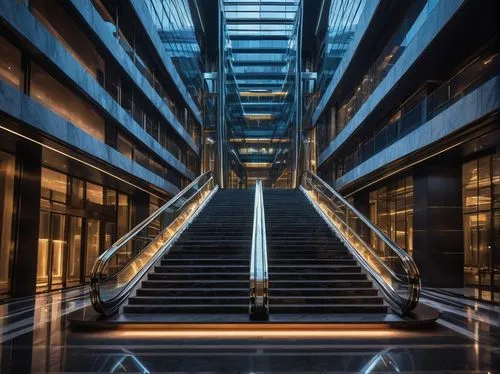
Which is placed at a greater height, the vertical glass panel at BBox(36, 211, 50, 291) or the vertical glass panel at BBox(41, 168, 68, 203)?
the vertical glass panel at BBox(41, 168, 68, 203)

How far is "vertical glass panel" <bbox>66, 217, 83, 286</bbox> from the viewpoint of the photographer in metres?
17.3

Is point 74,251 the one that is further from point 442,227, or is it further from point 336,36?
point 336,36

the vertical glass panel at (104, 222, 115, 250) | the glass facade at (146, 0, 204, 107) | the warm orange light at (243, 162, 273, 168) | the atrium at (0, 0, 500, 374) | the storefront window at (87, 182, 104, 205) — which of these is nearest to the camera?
the atrium at (0, 0, 500, 374)

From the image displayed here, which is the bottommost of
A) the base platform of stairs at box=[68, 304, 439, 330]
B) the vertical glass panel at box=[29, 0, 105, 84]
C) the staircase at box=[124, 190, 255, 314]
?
the base platform of stairs at box=[68, 304, 439, 330]

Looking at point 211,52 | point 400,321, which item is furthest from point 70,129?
point 211,52

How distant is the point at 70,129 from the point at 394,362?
988 cm

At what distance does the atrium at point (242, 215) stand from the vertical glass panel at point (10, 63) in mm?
82

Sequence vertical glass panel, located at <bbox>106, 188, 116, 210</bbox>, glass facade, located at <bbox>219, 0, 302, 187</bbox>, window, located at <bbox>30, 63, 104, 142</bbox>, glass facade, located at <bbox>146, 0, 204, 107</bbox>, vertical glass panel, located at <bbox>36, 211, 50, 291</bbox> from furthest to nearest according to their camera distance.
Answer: glass facade, located at <bbox>219, 0, 302, 187</bbox>
glass facade, located at <bbox>146, 0, 204, 107</bbox>
vertical glass panel, located at <bbox>106, 188, 116, 210</bbox>
vertical glass panel, located at <bbox>36, 211, 50, 291</bbox>
window, located at <bbox>30, 63, 104, 142</bbox>

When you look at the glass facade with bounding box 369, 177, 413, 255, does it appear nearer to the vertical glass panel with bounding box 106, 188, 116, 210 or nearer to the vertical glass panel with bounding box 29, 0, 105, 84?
the vertical glass panel with bounding box 106, 188, 116, 210

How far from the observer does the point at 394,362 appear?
6359mm

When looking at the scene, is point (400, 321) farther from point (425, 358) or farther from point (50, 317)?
point (50, 317)

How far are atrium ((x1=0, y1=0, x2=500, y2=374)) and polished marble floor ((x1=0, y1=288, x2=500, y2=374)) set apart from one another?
0.15 feet

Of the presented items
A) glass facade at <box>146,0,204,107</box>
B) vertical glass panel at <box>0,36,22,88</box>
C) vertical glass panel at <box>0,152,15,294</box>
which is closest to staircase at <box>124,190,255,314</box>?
vertical glass panel at <box>0,152,15,294</box>

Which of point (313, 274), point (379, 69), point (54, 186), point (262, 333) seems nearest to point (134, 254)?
point (313, 274)
